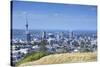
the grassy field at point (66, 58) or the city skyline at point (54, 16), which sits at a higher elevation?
the city skyline at point (54, 16)

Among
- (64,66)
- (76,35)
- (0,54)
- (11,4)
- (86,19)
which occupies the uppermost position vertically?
(11,4)

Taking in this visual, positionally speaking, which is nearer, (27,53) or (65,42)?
(27,53)

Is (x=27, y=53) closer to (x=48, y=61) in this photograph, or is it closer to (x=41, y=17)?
(x=48, y=61)

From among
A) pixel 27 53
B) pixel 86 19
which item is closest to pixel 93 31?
pixel 86 19

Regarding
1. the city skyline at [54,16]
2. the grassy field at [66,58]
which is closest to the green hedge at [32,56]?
the grassy field at [66,58]

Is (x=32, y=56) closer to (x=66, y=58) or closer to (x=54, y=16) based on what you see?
(x=66, y=58)

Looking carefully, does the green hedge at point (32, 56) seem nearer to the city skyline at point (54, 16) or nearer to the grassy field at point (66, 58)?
the grassy field at point (66, 58)

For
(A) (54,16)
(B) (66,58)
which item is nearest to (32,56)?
(B) (66,58)
